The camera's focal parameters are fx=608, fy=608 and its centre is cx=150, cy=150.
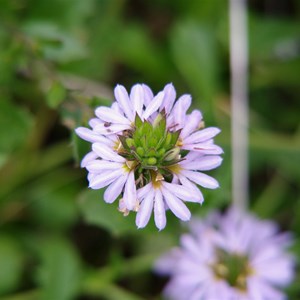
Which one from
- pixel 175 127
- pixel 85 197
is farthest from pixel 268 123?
pixel 175 127

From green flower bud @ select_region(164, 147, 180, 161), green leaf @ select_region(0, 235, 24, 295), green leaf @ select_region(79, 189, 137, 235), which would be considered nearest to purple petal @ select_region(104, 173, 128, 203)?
green flower bud @ select_region(164, 147, 180, 161)

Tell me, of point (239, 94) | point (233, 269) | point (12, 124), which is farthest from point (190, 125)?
point (239, 94)

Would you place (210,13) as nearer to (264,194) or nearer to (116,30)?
(116,30)

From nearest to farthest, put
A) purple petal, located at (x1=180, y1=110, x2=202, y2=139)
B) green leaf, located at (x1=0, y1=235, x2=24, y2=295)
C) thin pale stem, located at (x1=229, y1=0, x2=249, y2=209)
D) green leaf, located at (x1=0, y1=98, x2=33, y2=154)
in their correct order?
1. purple petal, located at (x1=180, y1=110, x2=202, y2=139)
2. green leaf, located at (x1=0, y1=98, x2=33, y2=154)
3. green leaf, located at (x1=0, y1=235, x2=24, y2=295)
4. thin pale stem, located at (x1=229, y1=0, x2=249, y2=209)

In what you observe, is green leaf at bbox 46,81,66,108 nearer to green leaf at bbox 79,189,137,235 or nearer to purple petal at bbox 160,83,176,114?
green leaf at bbox 79,189,137,235

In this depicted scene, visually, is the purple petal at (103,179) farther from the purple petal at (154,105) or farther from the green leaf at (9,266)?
the green leaf at (9,266)
